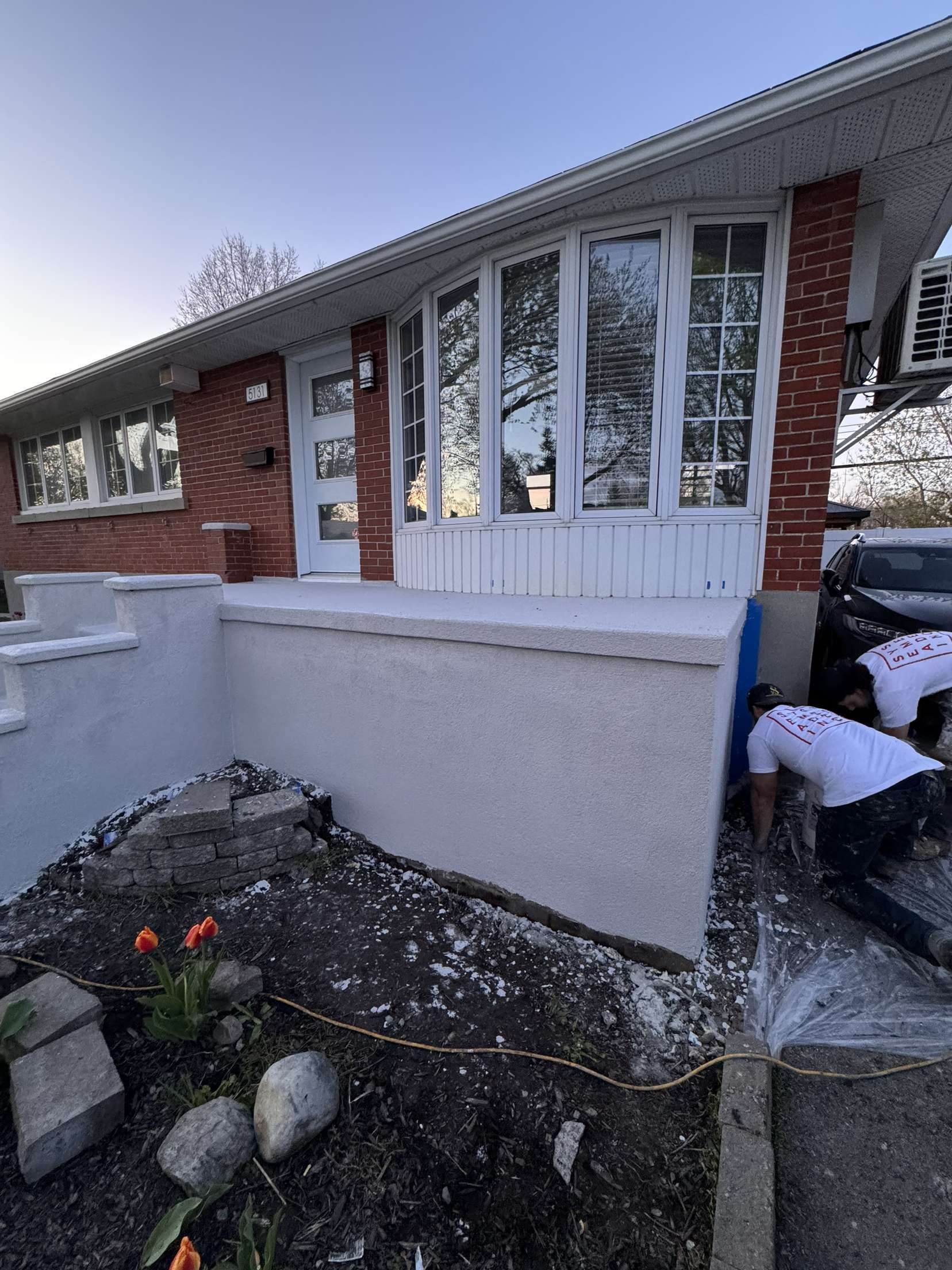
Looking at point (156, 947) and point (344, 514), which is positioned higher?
point (344, 514)

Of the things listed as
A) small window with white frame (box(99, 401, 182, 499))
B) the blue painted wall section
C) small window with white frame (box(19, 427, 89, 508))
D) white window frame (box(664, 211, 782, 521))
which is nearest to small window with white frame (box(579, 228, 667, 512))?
white window frame (box(664, 211, 782, 521))

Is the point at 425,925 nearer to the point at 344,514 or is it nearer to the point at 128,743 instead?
the point at 128,743

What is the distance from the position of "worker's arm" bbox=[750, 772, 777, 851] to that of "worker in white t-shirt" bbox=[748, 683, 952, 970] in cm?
15

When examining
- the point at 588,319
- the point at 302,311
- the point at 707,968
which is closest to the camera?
the point at 707,968

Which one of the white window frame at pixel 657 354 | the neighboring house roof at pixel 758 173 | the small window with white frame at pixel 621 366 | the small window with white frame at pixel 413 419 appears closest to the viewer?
the neighboring house roof at pixel 758 173

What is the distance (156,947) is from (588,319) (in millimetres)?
4350

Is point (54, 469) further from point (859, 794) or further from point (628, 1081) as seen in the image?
point (859, 794)

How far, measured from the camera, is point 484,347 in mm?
4078

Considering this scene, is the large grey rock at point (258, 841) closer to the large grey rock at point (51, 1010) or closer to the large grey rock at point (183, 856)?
the large grey rock at point (183, 856)

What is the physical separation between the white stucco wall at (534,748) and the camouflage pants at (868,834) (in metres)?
Result: 0.58

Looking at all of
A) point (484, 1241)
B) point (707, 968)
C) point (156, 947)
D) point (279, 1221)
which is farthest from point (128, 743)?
point (707, 968)

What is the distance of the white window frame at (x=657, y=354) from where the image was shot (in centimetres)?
352

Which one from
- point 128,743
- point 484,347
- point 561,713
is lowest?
point 128,743

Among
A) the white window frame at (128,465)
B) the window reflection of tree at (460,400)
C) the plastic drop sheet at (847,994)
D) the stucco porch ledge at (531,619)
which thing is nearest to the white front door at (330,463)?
the window reflection of tree at (460,400)
